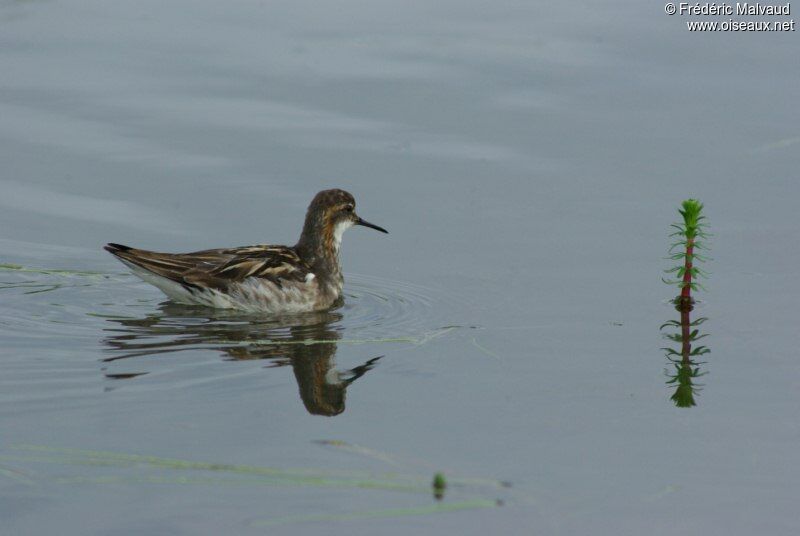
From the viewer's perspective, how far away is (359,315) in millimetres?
12711

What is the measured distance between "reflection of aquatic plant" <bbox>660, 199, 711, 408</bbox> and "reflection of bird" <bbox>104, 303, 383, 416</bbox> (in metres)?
2.21

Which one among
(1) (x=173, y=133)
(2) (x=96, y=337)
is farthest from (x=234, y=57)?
(2) (x=96, y=337)

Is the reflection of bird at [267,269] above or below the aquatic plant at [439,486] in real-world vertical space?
above

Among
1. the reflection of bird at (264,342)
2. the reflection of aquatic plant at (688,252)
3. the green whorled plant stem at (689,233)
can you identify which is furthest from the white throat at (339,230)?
the green whorled plant stem at (689,233)

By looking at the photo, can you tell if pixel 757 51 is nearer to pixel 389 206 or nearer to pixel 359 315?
pixel 389 206

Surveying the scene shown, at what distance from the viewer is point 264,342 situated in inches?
455

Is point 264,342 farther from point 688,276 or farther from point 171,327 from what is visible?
point 688,276

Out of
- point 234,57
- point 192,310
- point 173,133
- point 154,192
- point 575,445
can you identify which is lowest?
point 575,445

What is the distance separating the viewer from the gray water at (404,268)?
775 cm

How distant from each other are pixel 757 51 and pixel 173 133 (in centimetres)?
793

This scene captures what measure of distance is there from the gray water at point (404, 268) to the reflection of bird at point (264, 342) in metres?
0.06

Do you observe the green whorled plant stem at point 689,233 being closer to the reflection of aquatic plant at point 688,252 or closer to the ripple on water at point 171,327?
the reflection of aquatic plant at point 688,252

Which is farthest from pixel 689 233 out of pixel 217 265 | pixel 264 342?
pixel 217 265

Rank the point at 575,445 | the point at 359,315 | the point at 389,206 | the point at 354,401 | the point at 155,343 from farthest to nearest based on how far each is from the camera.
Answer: the point at 389,206 < the point at 359,315 < the point at 155,343 < the point at 354,401 < the point at 575,445
